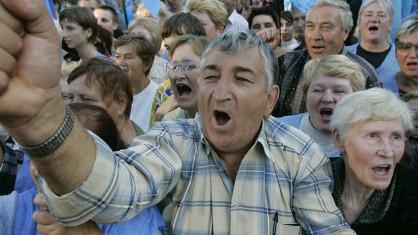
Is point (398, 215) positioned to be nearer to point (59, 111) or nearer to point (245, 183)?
point (245, 183)

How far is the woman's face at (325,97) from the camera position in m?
3.66

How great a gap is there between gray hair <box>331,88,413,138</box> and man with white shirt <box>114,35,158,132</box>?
6.93 ft

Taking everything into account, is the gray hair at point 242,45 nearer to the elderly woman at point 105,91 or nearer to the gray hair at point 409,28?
the elderly woman at point 105,91

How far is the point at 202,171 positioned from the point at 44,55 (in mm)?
1004

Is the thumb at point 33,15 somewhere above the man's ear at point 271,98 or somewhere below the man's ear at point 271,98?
above

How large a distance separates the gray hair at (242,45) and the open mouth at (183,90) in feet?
5.34

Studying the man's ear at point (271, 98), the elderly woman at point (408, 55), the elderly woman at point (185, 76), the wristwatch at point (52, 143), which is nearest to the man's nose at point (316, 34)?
the elderly woman at point (408, 55)

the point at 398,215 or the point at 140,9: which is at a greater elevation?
the point at 140,9

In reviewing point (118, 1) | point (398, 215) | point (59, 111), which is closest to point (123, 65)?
point (398, 215)

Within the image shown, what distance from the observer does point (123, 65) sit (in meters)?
5.05

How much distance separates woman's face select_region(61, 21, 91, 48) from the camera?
5.92 m

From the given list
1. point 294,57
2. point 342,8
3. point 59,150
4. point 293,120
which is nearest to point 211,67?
point 59,150

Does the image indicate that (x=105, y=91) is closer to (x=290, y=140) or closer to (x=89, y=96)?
(x=89, y=96)

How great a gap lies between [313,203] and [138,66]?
3091 mm
